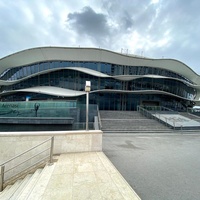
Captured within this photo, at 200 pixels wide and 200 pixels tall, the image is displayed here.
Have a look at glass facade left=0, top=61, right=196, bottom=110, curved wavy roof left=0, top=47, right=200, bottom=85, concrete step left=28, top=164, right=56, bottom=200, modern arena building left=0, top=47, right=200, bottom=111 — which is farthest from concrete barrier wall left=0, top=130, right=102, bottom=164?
curved wavy roof left=0, top=47, right=200, bottom=85

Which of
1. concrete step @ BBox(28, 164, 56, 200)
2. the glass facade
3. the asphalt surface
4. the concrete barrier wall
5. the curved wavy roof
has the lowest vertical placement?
the asphalt surface

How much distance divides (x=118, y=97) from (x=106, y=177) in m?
26.0

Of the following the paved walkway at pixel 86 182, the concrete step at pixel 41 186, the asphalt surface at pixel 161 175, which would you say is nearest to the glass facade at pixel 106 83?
the asphalt surface at pixel 161 175

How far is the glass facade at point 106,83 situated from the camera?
92.7 ft

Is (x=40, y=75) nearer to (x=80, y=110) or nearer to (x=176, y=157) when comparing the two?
(x=80, y=110)

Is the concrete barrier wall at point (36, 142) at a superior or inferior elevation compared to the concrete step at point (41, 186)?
superior

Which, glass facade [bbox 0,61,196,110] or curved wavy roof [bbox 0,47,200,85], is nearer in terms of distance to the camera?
curved wavy roof [bbox 0,47,200,85]

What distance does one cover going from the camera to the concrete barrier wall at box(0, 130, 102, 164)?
657cm

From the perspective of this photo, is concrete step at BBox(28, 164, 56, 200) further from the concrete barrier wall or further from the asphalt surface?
the asphalt surface

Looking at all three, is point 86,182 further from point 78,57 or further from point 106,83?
point 78,57

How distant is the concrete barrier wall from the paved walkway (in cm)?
91

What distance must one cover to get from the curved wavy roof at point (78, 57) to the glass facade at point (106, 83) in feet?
2.86

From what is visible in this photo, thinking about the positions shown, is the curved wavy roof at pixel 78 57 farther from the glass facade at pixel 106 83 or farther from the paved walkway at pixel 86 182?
the paved walkway at pixel 86 182

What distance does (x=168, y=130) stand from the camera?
17.8 metres
